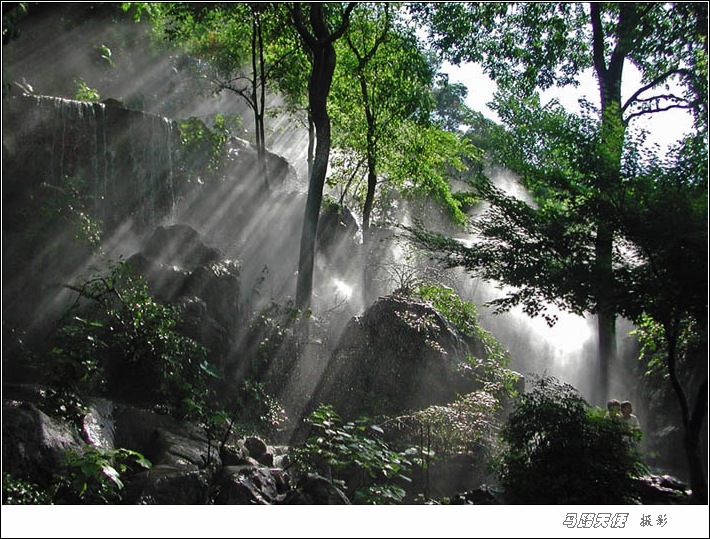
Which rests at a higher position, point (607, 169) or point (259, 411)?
point (607, 169)

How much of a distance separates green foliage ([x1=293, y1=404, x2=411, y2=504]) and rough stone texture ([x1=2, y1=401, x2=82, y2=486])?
1.63 metres

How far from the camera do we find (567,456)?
481 cm

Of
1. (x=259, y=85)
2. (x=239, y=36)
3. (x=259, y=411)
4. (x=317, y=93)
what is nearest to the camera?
(x=259, y=411)

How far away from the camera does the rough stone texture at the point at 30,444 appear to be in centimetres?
397

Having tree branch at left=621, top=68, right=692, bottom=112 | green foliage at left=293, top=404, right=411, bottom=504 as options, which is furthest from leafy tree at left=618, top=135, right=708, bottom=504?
green foliage at left=293, top=404, right=411, bottom=504

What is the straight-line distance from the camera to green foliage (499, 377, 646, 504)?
468 centimetres

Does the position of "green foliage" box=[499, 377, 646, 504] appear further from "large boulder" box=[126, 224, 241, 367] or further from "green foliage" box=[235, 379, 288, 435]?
"large boulder" box=[126, 224, 241, 367]

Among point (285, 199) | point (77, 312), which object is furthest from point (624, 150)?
point (285, 199)

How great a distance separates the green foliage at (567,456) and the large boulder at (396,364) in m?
1.84

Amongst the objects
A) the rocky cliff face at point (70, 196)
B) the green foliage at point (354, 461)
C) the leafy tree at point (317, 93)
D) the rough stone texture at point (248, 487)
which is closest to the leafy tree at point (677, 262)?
the green foliage at point (354, 461)

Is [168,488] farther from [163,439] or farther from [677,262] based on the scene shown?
[677,262]

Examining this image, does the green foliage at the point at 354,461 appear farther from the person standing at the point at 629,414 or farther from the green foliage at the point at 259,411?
the person standing at the point at 629,414

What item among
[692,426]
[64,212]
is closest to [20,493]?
[64,212]

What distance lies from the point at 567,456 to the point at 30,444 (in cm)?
370
